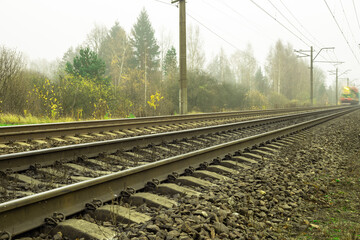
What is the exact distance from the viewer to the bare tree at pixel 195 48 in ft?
167

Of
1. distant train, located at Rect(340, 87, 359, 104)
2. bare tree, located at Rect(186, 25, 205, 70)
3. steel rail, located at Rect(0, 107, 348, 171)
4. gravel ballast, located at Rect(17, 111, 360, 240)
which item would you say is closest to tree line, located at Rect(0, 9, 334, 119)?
bare tree, located at Rect(186, 25, 205, 70)

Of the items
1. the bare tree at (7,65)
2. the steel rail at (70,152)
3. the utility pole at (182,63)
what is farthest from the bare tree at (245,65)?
the steel rail at (70,152)

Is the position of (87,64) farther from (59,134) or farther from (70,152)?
(70,152)

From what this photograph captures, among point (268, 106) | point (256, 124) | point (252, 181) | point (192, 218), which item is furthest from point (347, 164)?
point (268, 106)

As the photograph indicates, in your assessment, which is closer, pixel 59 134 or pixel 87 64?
pixel 59 134

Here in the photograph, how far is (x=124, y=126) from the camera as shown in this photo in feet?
33.9

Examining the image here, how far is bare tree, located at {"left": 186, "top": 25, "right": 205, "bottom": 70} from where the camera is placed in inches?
2005

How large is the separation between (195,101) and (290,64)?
5094 cm

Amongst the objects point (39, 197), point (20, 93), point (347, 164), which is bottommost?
point (347, 164)

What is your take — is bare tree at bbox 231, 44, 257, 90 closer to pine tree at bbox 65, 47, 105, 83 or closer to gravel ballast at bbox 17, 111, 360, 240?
pine tree at bbox 65, 47, 105, 83

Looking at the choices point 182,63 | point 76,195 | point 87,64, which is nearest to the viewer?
point 76,195

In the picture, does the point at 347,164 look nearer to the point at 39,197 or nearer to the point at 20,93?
the point at 39,197

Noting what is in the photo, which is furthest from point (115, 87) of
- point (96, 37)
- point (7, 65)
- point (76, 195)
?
point (96, 37)

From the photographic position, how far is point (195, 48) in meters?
51.6
